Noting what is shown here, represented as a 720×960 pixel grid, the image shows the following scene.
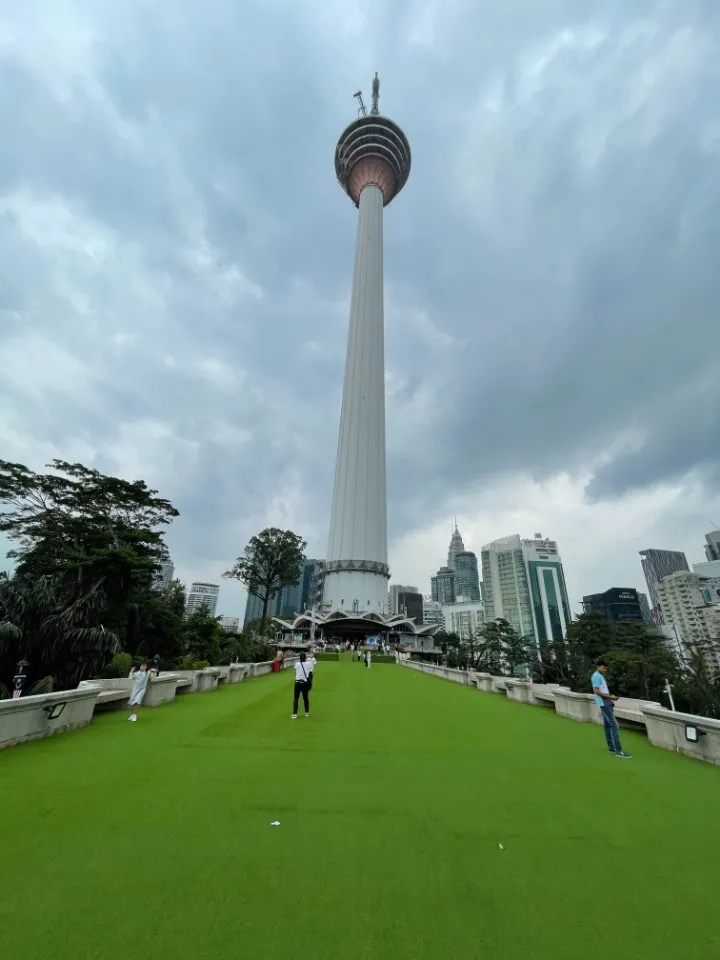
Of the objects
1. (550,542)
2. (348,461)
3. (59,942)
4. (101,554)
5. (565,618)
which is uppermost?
(550,542)

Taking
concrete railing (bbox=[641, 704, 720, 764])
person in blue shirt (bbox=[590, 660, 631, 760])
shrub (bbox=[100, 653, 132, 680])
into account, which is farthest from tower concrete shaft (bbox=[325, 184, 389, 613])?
person in blue shirt (bbox=[590, 660, 631, 760])

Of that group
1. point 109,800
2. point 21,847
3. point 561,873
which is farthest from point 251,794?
point 561,873

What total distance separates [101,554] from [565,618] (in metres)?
132

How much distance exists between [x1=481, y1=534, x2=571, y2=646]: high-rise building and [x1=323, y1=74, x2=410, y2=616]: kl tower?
68576 mm

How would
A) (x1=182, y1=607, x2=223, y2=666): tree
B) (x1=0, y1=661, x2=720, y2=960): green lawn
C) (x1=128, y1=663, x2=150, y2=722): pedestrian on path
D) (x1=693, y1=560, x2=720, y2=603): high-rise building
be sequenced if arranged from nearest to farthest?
(x1=0, y1=661, x2=720, y2=960): green lawn → (x1=128, y1=663, x2=150, y2=722): pedestrian on path → (x1=182, y1=607, x2=223, y2=666): tree → (x1=693, y1=560, x2=720, y2=603): high-rise building

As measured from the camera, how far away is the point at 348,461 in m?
70.4

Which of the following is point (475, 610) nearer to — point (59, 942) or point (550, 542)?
point (550, 542)

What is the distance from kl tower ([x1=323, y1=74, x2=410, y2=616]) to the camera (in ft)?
220

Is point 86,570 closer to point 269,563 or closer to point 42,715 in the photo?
point 42,715

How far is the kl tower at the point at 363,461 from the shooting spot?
67.1m

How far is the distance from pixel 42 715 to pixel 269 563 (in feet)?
174

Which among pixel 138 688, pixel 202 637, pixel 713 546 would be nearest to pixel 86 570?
pixel 202 637

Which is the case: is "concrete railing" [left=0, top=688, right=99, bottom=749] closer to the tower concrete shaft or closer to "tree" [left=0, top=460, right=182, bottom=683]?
"tree" [left=0, top=460, right=182, bottom=683]

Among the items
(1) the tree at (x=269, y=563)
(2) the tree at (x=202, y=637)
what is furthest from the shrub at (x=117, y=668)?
(1) the tree at (x=269, y=563)
